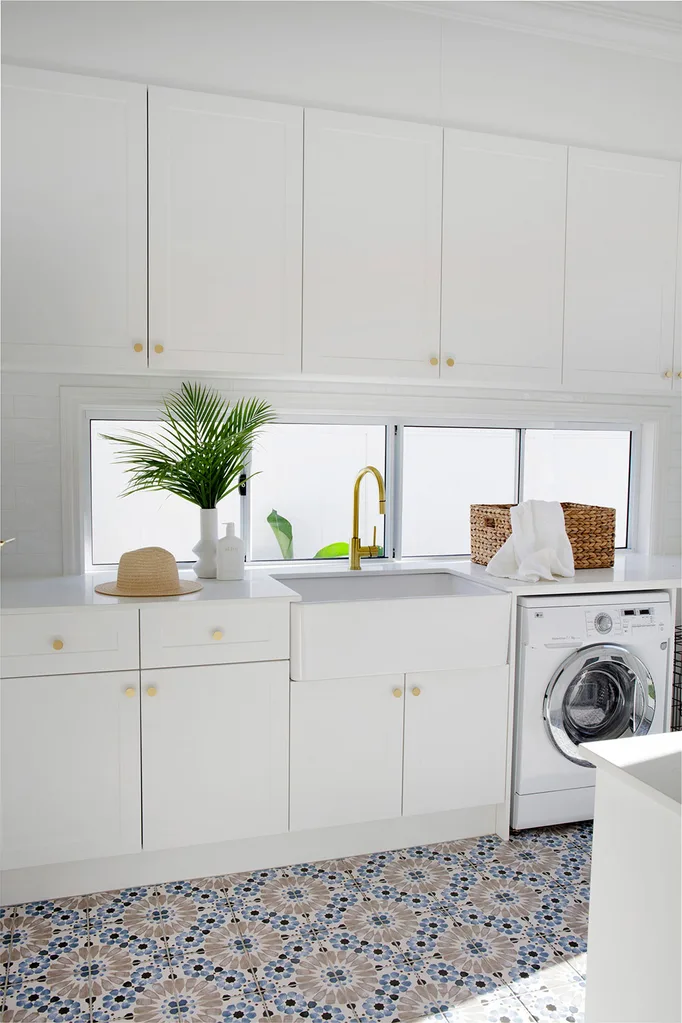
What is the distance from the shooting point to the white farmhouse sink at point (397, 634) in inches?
98.5

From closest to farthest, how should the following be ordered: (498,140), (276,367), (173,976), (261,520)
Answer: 1. (173,976)
2. (276,367)
3. (498,140)
4. (261,520)

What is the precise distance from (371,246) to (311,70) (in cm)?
69

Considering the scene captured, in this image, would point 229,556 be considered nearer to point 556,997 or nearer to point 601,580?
point 601,580

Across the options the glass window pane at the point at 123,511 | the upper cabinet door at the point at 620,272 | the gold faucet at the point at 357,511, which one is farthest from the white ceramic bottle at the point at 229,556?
the upper cabinet door at the point at 620,272

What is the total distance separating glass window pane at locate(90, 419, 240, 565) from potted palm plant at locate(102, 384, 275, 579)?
0.14 feet

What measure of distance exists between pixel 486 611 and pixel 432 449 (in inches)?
38.8

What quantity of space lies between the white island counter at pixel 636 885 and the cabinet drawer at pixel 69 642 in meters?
1.43

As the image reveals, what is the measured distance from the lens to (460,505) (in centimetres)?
354

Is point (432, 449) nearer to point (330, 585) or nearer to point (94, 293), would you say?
point (330, 585)

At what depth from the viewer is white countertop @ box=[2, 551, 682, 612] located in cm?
240

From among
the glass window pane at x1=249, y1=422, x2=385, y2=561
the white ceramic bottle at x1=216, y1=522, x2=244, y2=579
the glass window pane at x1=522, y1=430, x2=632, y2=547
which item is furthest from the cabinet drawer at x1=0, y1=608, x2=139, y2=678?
the glass window pane at x1=522, y1=430, x2=632, y2=547

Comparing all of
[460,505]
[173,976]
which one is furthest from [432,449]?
[173,976]

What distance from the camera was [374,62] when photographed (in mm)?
2961

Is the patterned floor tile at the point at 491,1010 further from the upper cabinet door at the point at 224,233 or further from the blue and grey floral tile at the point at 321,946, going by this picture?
the upper cabinet door at the point at 224,233
